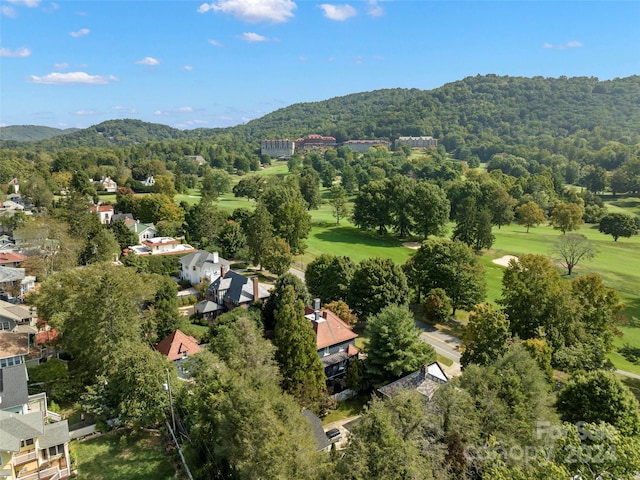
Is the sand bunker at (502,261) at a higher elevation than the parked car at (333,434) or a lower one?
higher

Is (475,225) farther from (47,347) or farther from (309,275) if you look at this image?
(47,347)

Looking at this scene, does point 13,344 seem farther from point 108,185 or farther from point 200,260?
point 108,185

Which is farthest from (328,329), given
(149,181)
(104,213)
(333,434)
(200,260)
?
(149,181)

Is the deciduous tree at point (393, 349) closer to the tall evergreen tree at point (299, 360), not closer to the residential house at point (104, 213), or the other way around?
the tall evergreen tree at point (299, 360)

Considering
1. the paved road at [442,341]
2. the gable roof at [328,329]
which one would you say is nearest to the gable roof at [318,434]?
the gable roof at [328,329]

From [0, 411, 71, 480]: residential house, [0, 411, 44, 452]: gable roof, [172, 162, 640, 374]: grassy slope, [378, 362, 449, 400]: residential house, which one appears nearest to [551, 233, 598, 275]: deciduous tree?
[172, 162, 640, 374]: grassy slope

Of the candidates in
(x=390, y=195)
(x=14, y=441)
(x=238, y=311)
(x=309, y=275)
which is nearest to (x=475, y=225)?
(x=390, y=195)
